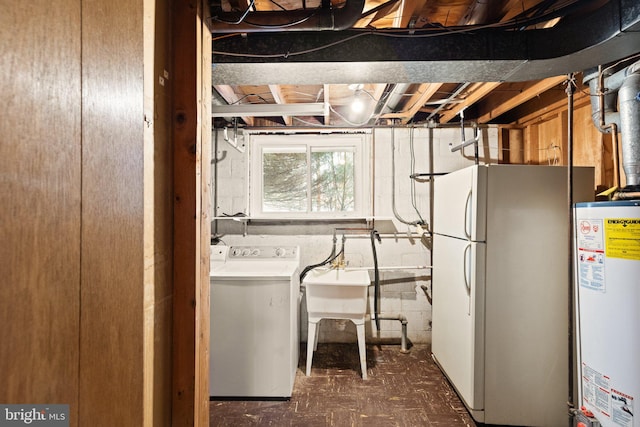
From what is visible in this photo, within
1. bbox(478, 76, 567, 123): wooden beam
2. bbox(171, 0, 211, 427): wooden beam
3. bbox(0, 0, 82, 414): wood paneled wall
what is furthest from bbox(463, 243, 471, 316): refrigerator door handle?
bbox(0, 0, 82, 414): wood paneled wall

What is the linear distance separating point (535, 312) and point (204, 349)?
1981mm

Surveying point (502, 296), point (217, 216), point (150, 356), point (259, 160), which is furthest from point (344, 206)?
point (150, 356)

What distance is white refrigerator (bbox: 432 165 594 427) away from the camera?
185cm

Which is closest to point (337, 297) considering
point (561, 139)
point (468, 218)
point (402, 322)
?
point (402, 322)

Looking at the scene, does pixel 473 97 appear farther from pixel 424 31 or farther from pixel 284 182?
pixel 284 182

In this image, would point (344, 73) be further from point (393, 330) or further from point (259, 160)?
point (393, 330)

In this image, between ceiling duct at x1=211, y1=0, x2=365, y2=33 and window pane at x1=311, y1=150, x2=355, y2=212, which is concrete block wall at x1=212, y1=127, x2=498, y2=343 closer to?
window pane at x1=311, y1=150, x2=355, y2=212

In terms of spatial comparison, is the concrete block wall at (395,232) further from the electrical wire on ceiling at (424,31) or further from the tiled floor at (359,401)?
the electrical wire on ceiling at (424,31)

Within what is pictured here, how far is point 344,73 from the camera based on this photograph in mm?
1530

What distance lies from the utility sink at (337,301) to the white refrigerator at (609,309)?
132 cm

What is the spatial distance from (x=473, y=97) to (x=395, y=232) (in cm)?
138

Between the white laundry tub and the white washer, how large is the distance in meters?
0.30

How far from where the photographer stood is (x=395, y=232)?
9.91ft

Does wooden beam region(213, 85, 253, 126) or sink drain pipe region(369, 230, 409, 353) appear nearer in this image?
wooden beam region(213, 85, 253, 126)
